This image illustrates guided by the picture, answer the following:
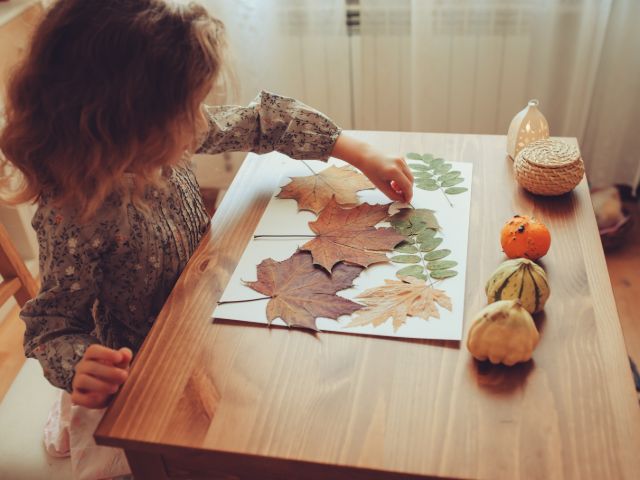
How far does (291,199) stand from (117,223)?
0.89 feet

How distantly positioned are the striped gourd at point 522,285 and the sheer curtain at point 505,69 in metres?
1.08

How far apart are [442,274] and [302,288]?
0.18m

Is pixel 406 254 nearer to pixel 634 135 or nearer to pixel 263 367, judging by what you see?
pixel 263 367

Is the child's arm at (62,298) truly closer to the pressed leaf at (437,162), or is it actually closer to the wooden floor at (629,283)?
the pressed leaf at (437,162)

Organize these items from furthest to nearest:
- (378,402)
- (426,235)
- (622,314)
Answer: (622,314) < (426,235) < (378,402)

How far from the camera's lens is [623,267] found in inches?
72.1

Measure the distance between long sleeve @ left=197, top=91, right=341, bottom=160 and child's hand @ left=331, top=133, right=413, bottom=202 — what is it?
2cm

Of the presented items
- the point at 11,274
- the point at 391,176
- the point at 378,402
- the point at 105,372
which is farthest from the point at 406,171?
the point at 11,274

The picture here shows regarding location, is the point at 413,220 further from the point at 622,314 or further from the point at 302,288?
the point at 622,314

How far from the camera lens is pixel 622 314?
66.7 inches

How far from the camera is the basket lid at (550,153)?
0.93 metres

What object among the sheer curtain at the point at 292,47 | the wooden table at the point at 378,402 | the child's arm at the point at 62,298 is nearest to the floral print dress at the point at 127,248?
the child's arm at the point at 62,298

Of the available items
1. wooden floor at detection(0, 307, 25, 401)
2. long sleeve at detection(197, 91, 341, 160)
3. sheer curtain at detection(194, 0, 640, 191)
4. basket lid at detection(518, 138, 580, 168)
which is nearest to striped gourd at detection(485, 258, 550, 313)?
basket lid at detection(518, 138, 580, 168)

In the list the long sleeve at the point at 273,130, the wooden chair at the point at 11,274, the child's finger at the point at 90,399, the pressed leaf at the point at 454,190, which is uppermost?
the long sleeve at the point at 273,130
